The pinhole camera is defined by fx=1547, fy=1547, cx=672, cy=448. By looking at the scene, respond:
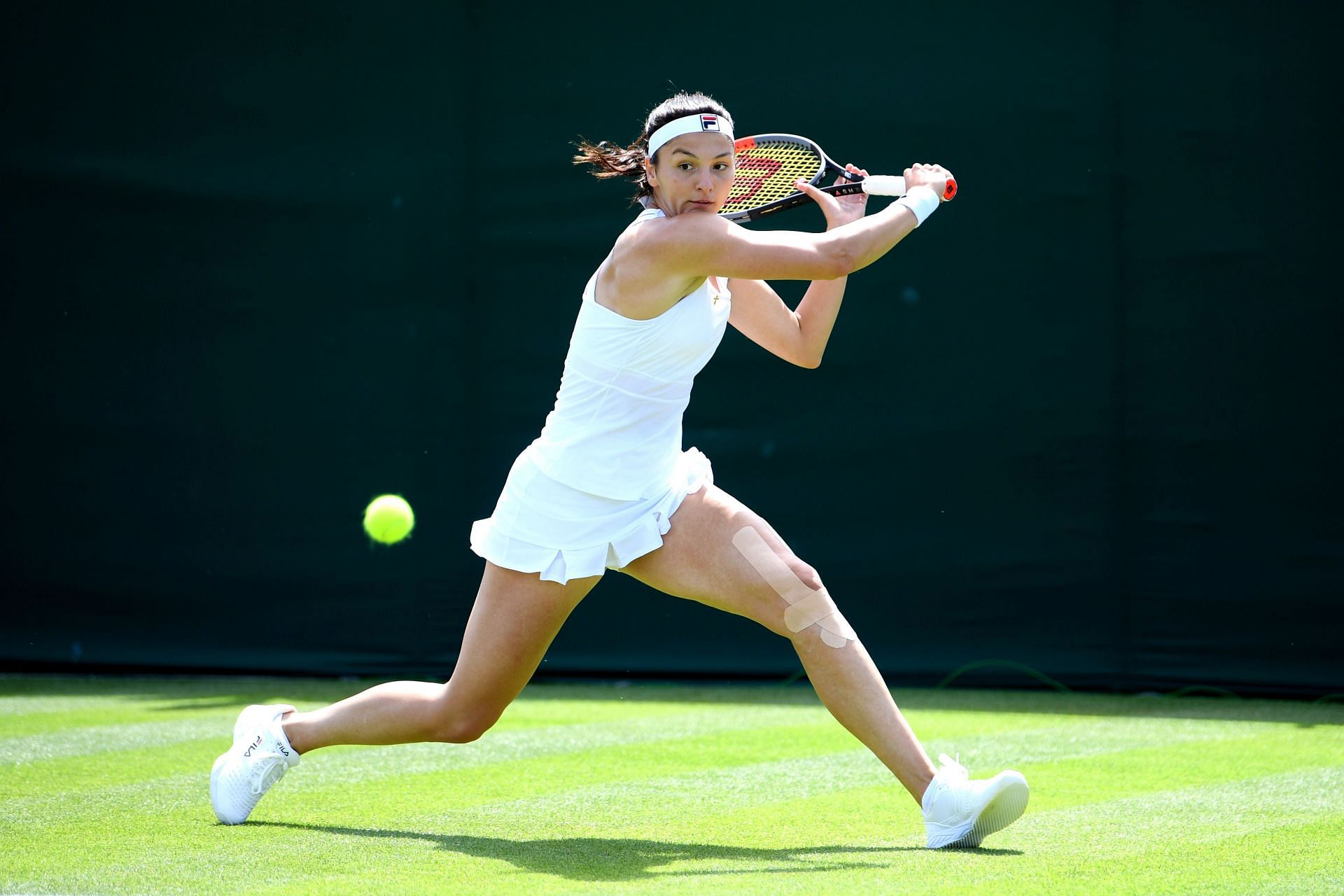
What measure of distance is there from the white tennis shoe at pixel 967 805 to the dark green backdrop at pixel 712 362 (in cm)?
296

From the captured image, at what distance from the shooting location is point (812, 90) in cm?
612

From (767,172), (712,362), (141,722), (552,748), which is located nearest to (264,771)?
(552,748)

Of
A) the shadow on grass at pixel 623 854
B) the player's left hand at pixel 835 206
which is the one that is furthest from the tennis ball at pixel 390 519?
the player's left hand at pixel 835 206

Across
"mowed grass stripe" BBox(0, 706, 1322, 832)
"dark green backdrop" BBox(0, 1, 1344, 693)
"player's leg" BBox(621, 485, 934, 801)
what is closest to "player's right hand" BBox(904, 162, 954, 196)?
"player's leg" BBox(621, 485, 934, 801)

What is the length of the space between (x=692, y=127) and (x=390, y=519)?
11.4 feet

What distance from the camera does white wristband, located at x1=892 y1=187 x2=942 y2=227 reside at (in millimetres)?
3143

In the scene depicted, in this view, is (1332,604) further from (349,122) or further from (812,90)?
(349,122)

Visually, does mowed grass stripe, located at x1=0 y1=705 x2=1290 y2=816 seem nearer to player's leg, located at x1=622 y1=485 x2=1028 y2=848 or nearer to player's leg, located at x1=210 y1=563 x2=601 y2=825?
player's leg, located at x1=210 y1=563 x2=601 y2=825

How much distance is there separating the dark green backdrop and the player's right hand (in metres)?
2.77

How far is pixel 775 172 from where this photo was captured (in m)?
3.79

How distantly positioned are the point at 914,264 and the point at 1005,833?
3213 mm

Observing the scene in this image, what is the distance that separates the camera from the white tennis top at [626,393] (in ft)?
10.3

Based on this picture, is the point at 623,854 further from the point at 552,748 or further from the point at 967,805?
the point at 552,748

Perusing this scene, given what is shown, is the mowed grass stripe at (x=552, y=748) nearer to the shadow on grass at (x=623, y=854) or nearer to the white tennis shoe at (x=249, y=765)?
the white tennis shoe at (x=249, y=765)
